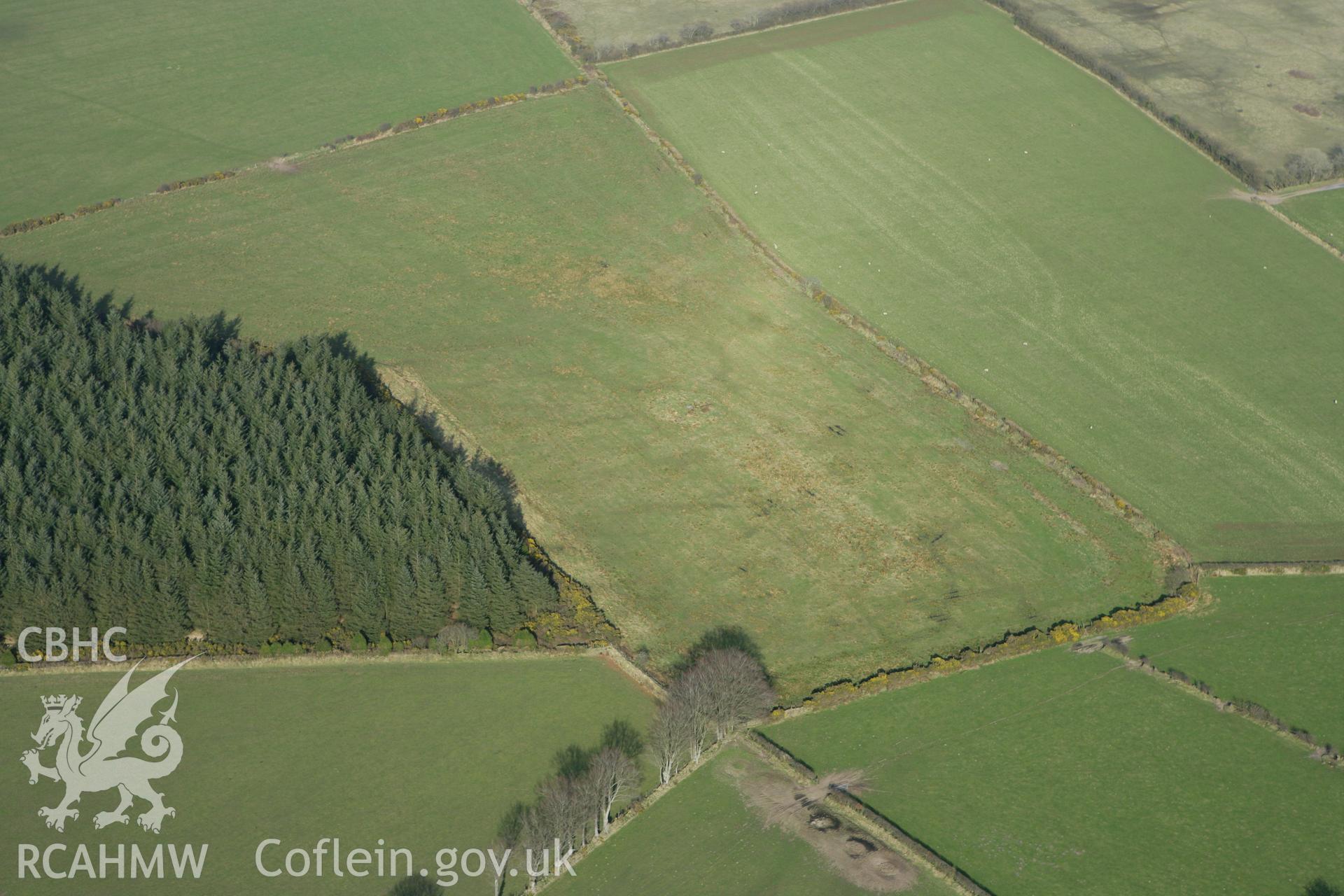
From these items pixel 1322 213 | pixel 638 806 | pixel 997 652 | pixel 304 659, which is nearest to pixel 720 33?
pixel 1322 213

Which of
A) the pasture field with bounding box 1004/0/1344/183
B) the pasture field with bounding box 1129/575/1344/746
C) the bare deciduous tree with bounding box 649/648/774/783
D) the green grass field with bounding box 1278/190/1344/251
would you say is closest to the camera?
the bare deciduous tree with bounding box 649/648/774/783

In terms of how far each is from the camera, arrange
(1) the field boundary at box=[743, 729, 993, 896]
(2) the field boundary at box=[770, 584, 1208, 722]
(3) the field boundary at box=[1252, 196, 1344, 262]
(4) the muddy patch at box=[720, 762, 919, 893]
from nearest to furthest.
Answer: (4) the muddy patch at box=[720, 762, 919, 893]
(1) the field boundary at box=[743, 729, 993, 896]
(2) the field boundary at box=[770, 584, 1208, 722]
(3) the field boundary at box=[1252, 196, 1344, 262]

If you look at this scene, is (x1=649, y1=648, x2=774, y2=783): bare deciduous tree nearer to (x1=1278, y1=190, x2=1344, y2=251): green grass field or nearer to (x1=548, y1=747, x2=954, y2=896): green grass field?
(x1=548, y1=747, x2=954, y2=896): green grass field

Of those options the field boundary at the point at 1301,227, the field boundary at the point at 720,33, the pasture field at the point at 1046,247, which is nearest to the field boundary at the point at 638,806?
the pasture field at the point at 1046,247

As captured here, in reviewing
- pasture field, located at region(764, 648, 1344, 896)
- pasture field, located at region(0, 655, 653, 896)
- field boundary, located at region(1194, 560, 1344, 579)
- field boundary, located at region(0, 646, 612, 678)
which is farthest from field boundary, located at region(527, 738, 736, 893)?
field boundary, located at region(1194, 560, 1344, 579)

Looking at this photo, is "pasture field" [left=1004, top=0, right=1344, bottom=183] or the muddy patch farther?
"pasture field" [left=1004, top=0, right=1344, bottom=183]

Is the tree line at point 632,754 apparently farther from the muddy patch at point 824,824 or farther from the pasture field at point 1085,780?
the pasture field at point 1085,780

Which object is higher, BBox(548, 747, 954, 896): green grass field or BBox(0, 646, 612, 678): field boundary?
BBox(0, 646, 612, 678): field boundary

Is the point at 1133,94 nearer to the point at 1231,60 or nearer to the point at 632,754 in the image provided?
the point at 1231,60
